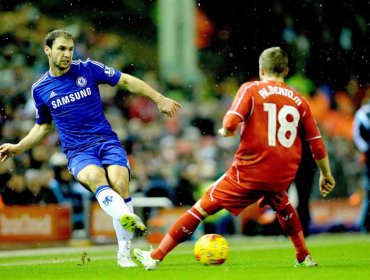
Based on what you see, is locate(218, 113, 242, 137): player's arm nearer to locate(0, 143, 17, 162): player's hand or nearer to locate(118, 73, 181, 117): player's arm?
locate(118, 73, 181, 117): player's arm

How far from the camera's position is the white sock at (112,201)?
1019cm

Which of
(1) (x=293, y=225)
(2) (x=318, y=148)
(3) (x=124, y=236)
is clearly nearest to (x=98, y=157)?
(3) (x=124, y=236)

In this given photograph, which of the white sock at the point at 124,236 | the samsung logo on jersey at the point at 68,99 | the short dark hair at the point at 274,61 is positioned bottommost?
the white sock at the point at 124,236

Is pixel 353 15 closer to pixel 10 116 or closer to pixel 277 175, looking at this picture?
pixel 10 116

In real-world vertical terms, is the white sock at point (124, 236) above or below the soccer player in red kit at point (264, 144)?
below

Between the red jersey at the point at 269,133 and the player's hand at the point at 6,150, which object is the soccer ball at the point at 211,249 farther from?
the player's hand at the point at 6,150

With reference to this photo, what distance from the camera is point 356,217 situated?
2169 centimetres

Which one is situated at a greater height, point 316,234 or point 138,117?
point 138,117

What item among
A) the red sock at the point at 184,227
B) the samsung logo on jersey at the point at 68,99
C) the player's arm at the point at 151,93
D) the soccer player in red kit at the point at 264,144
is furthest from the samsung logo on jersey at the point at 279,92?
the samsung logo on jersey at the point at 68,99

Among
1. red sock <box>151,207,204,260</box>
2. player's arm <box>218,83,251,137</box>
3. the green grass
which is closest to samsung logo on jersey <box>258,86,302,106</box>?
player's arm <box>218,83,251,137</box>

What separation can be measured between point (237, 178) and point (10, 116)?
9.96 metres

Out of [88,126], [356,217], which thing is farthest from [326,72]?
[88,126]

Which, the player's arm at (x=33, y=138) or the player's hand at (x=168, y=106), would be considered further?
the player's arm at (x=33, y=138)

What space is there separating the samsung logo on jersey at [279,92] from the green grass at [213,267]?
4.96ft
